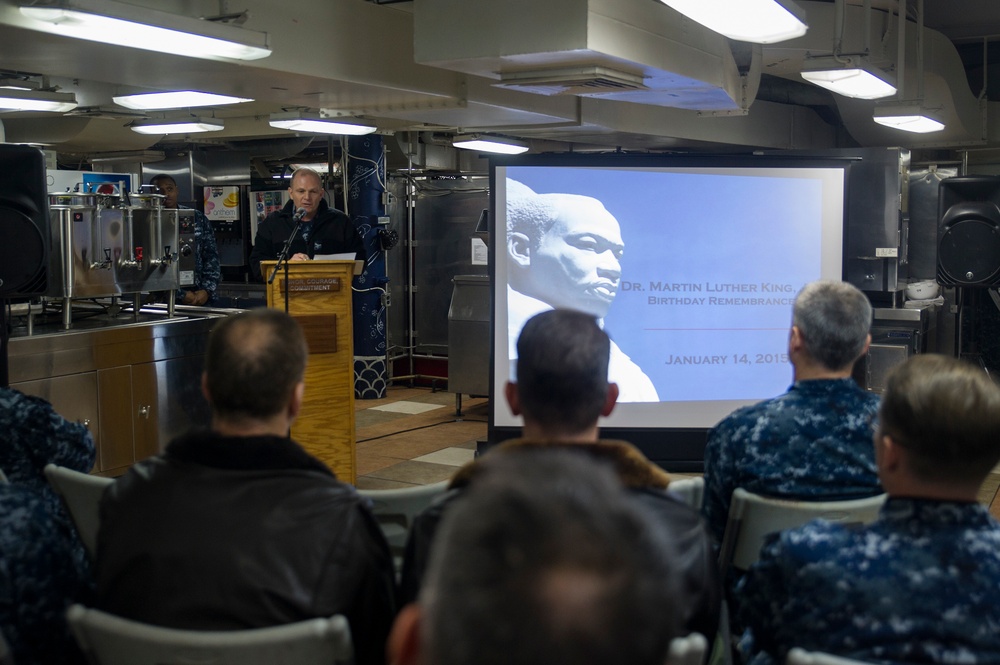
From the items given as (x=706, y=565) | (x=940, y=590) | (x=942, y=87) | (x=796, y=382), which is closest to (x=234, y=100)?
(x=796, y=382)

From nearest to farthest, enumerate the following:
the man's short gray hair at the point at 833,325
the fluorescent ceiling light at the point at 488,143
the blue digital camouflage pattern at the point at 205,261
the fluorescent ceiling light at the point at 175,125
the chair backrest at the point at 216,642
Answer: the chair backrest at the point at 216,642
the man's short gray hair at the point at 833,325
the fluorescent ceiling light at the point at 175,125
the blue digital camouflage pattern at the point at 205,261
the fluorescent ceiling light at the point at 488,143

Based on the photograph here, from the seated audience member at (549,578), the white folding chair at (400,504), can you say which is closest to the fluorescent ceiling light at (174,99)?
the white folding chair at (400,504)

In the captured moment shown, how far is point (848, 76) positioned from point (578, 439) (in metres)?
3.69

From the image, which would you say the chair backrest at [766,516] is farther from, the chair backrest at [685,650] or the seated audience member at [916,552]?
the chair backrest at [685,650]

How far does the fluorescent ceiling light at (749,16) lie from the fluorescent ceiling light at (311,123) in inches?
119

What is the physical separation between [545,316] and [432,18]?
2703mm

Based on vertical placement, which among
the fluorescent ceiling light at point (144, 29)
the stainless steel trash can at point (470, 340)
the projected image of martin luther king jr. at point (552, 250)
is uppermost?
the fluorescent ceiling light at point (144, 29)

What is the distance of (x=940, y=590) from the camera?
1419 millimetres

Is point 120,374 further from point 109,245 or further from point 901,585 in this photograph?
point 901,585

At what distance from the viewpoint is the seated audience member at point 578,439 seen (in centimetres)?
169

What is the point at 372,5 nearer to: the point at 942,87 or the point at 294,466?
the point at 294,466

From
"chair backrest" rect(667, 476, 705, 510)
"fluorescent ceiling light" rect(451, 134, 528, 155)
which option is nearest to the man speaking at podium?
"fluorescent ceiling light" rect(451, 134, 528, 155)

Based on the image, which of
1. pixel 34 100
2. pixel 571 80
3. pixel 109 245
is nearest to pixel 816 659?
pixel 571 80

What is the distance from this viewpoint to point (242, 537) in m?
1.63
